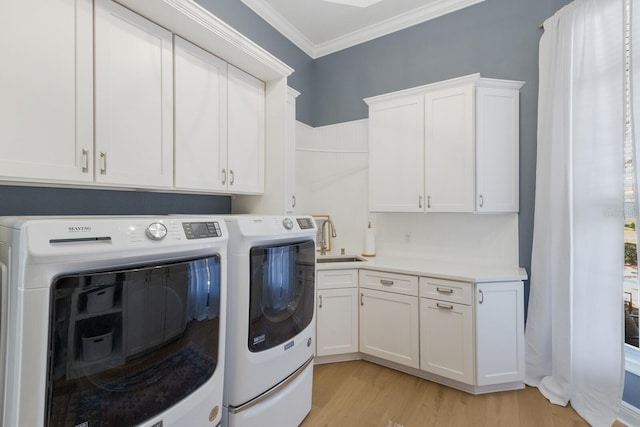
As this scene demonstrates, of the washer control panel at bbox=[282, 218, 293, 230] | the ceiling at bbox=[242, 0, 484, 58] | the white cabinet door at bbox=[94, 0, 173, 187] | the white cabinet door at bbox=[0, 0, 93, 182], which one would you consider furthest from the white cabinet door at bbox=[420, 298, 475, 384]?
the ceiling at bbox=[242, 0, 484, 58]

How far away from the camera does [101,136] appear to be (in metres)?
1.32

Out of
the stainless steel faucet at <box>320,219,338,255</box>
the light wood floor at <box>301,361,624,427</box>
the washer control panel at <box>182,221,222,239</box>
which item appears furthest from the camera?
the stainless steel faucet at <box>320,219,338,255</box>

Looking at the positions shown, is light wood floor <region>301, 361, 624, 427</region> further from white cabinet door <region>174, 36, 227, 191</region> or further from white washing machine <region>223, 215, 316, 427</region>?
white cabinet door <region>174, 36, 227, 191</region>

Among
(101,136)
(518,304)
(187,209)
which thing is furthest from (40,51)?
(518,304)

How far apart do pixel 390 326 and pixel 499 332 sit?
0.78 meters

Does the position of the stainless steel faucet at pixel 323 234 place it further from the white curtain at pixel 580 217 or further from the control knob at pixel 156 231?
the control knob at pixel 156 231

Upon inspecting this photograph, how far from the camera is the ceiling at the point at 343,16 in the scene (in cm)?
277

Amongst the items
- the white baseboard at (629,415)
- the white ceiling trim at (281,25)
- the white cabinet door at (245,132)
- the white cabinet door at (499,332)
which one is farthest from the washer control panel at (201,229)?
the white baseboard at (629,415)

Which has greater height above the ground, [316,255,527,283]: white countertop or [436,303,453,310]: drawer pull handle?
[316,255,527,283]: white countertop

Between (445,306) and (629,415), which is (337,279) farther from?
(629,415)

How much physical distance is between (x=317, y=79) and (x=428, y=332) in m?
3.06

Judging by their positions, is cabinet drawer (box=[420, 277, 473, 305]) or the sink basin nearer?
cabinet drawer (box=[420, 277, 473, 305])

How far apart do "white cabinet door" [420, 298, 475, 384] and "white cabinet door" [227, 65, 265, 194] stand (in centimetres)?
163

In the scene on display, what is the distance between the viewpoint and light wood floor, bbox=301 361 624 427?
1.84m
